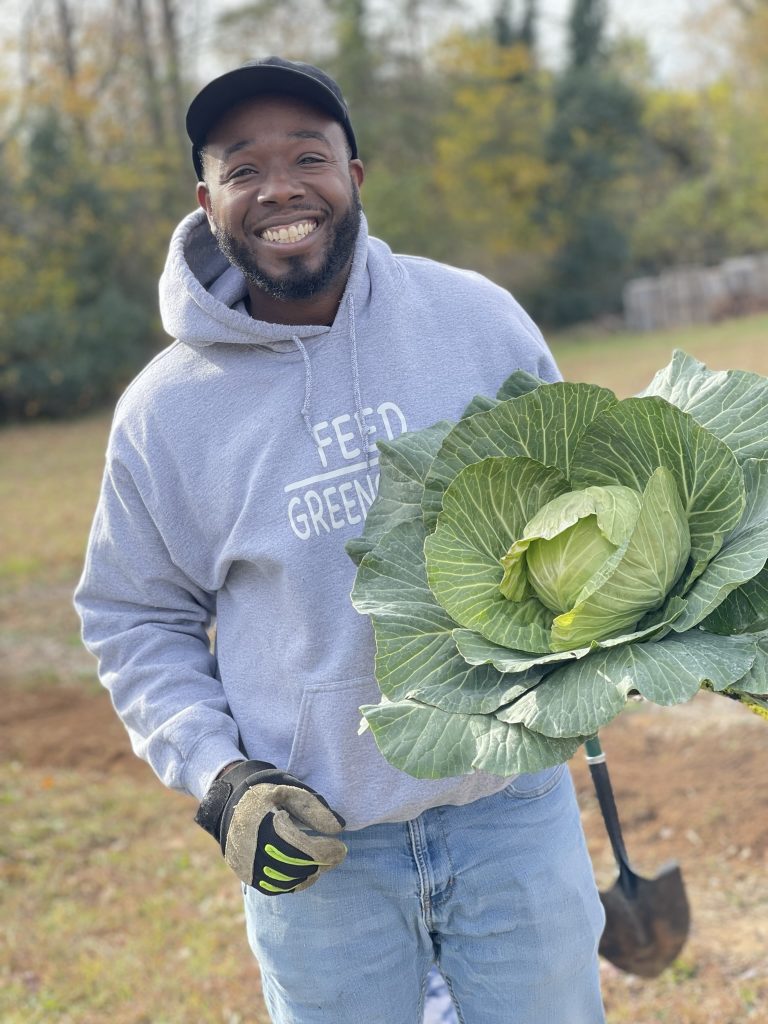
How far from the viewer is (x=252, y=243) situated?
→ 6.02 ft

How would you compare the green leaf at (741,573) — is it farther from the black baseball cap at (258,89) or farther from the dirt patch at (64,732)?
the dirt patch at (64,732)

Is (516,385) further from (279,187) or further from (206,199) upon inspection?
(206,199)

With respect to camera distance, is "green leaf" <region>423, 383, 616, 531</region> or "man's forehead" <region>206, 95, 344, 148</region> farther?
"man's forehead" <region>206, 95, 344, 148</region>

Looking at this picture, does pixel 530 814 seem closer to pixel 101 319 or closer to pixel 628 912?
pixel 628 912

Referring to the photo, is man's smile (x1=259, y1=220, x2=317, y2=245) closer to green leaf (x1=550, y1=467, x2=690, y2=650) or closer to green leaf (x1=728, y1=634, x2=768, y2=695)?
green leaf (x1=550, y1=467, x2=690, y2=650)

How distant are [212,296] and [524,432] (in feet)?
2.10

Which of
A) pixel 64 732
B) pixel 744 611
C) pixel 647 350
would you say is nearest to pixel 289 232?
pixel 744 611

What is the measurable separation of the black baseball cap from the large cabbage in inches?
24.4

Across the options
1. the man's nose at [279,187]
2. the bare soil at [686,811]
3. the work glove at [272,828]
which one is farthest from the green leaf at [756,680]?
the bare soil at [686,811]

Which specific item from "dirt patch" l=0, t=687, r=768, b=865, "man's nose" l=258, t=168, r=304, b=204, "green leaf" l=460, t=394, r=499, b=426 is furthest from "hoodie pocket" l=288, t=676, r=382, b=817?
Answer: "dirt patch" l=0, t=687, r=768, b=865

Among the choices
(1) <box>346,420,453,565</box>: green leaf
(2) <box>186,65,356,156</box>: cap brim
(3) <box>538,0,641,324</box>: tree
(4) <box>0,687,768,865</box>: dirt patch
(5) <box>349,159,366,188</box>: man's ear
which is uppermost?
(2) <box>186,65,356,156</box>: cap brim

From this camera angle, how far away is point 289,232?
71.1 inches

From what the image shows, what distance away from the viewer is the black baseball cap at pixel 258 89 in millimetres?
1761

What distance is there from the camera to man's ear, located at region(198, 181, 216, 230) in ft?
6.30
